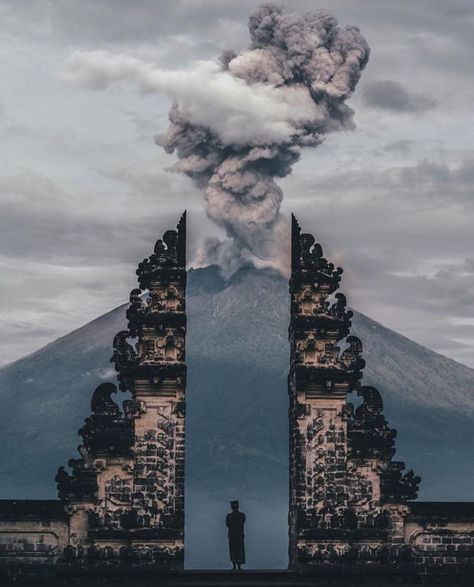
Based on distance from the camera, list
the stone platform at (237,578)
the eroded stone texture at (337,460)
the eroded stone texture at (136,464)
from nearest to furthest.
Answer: the stone platform at (237,578), the eroded stone texture at (136,464), the eroded stone texture at (337,460)

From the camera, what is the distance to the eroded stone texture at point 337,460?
36.4m

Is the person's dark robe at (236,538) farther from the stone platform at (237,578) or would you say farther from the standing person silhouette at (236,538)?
the stone platform at (237,578)

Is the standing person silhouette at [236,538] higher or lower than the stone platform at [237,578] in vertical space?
higher

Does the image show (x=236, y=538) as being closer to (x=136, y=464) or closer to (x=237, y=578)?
(x=237, y=578)

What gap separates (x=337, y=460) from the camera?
36594 mm

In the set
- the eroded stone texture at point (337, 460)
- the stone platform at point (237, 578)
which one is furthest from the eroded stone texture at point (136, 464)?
the eroded stone texture at point (337, 460)

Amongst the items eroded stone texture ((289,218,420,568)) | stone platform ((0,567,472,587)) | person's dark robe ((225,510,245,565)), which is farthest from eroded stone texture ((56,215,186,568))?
eroded stone texture ((289,218,420,568))

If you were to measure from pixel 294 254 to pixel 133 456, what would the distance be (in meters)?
6.19

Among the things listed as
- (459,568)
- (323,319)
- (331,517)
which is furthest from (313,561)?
(323,319)

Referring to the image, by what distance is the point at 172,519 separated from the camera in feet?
118

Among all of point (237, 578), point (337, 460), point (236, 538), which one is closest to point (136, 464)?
point (236, 538)

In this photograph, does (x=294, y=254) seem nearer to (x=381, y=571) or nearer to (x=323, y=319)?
(x=323, y=319)

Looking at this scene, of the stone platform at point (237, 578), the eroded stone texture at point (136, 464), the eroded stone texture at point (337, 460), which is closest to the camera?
the stone platform at point (237, 578)

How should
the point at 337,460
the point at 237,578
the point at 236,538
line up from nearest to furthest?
the point at 237,578 < the point at 236,538 < the point at 337,460
